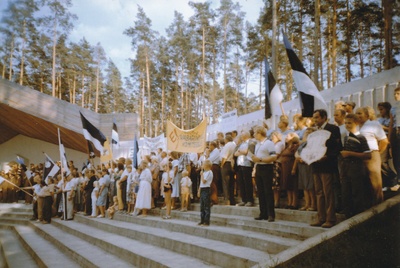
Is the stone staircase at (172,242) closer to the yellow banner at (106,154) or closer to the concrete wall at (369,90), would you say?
the yellow banner at (106,154)

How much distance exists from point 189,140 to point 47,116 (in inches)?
508

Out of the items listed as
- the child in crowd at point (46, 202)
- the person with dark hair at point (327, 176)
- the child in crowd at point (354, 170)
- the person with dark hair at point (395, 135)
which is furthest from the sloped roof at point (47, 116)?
the person with dark hair at point (395, 135)

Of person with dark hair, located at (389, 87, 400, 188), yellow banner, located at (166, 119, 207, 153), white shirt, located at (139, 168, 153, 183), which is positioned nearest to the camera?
person with dark hair, located at (389, 87, 400, 188)

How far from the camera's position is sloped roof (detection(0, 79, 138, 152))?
1791 centimetres

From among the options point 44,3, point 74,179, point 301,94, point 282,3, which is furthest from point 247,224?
point 44,3

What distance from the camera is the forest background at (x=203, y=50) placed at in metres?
19.5

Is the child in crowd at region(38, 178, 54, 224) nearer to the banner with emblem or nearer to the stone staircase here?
the stone staircase

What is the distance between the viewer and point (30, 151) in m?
25.0

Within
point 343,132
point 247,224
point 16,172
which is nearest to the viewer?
point 343,132

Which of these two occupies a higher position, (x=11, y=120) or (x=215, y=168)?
(x=11, y=120)

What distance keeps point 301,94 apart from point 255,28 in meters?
23.6

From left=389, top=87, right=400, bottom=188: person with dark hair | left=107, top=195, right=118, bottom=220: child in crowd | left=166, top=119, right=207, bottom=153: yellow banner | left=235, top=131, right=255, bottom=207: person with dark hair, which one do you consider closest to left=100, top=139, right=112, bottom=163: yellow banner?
left=107, top=195, right=118, bottom=220: child in crowd

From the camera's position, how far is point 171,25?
3225 centimetres

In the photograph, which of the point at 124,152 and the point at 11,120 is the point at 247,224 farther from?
the point at 11,120
